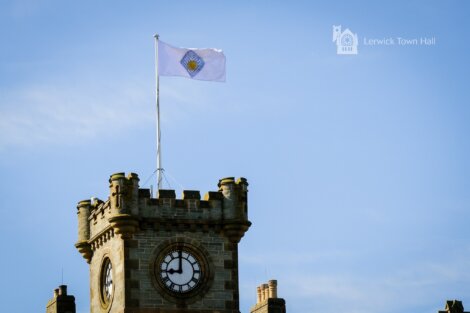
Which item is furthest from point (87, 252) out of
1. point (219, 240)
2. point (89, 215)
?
point (219, 240)

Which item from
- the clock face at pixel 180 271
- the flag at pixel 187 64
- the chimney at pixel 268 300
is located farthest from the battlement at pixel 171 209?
the chimney at pixel 268 300

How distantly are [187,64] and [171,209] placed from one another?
8.63 meters

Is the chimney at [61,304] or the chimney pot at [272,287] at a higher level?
the chimney pot at [272,287]

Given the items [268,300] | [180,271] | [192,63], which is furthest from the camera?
[268,300]

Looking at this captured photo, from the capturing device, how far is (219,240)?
105 meters

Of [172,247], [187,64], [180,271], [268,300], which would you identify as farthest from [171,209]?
[268,300]

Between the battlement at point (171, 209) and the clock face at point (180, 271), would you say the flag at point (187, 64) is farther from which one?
the clock face at point (180, 271)

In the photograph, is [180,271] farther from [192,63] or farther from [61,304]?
[61,304]

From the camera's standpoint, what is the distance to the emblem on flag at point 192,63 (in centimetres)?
10756

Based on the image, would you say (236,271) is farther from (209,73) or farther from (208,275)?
(209,73)

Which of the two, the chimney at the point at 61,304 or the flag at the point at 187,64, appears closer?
the flag at the point at 187,64

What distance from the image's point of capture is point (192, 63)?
107625 mm

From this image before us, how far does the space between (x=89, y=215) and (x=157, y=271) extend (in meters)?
8.38

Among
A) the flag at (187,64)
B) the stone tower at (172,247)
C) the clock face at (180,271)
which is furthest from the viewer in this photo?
the flag at (187,64)
